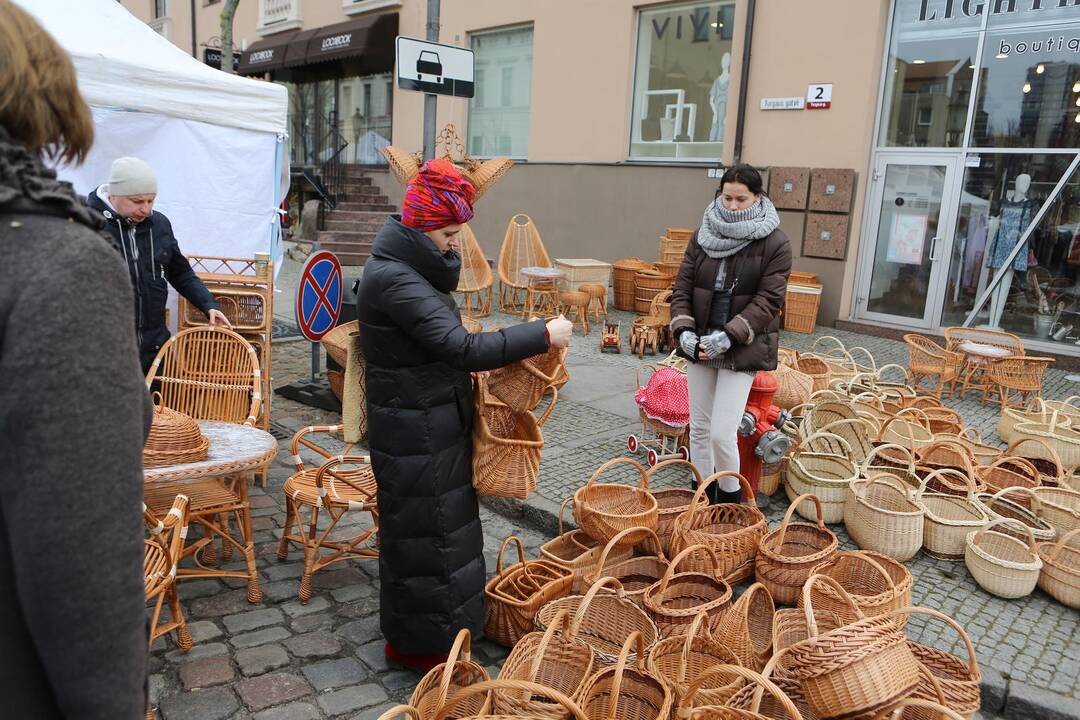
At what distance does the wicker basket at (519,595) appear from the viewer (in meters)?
3.23

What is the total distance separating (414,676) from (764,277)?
8.42ft

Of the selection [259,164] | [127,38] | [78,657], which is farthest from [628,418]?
[78,657]

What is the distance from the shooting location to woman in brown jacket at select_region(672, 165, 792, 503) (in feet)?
13.3

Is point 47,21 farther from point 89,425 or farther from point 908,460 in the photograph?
point 908,460

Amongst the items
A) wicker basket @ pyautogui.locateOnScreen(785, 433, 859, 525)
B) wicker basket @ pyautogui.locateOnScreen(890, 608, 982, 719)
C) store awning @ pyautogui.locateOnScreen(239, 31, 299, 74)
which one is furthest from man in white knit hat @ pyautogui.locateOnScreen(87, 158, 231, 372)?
store awning @ pyautogui.locateOnScreen(239, 31, 299, 74)

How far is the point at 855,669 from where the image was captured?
245 cm

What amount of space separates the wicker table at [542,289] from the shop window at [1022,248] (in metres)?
4.99

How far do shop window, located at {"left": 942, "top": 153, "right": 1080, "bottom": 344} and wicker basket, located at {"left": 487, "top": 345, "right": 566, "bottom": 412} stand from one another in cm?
869

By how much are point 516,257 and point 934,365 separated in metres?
5.74

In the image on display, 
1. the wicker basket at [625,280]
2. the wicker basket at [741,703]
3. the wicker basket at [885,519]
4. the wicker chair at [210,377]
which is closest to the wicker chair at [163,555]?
the wicker chair at [210,377]

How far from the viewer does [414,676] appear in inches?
124

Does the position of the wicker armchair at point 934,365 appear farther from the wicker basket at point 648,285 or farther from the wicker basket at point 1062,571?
the wicker basket at point 648,285

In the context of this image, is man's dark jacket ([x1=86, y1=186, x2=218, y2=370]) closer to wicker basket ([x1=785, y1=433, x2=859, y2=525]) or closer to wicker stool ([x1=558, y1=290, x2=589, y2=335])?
wicker basket ([x1=785, y1=433, x2=859, y2=525])

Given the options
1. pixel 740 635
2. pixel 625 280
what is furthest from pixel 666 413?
pixel 625 280
